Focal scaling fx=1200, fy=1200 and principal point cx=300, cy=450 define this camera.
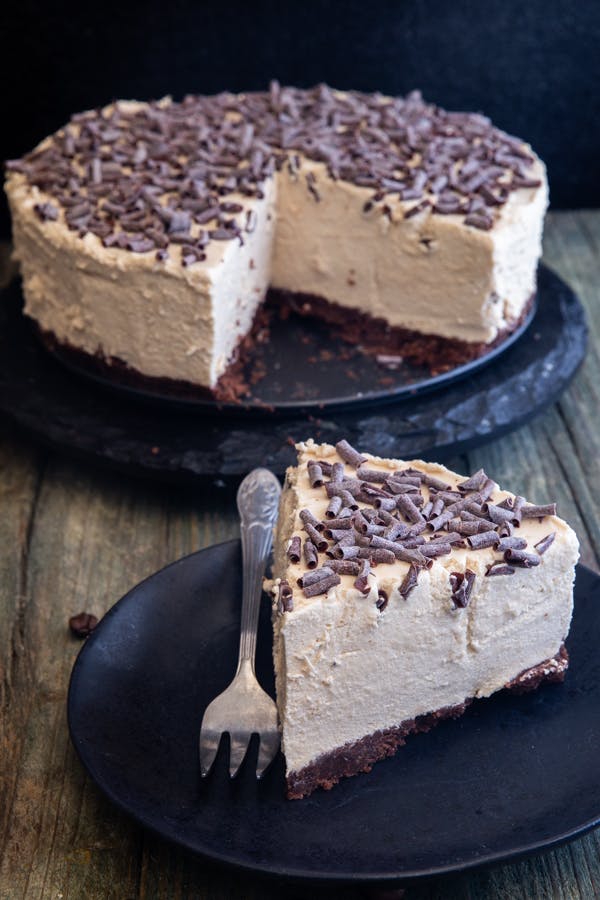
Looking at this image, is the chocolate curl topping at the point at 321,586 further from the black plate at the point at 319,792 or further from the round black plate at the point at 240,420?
the round black plate at the point at 240,420

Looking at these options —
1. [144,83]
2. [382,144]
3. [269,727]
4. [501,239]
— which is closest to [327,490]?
[269,727]

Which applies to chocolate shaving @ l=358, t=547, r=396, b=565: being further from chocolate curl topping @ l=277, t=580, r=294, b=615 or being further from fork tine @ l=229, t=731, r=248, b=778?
fork tine @ l=229, t=731, r=248, b=778

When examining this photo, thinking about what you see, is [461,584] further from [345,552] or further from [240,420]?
[240,420]

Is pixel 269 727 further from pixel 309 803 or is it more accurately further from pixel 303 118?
pixel 303 118

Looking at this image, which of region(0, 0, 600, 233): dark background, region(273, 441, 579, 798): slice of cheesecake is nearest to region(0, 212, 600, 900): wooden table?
region(273, 441, 579, 798): slice of cheesecake

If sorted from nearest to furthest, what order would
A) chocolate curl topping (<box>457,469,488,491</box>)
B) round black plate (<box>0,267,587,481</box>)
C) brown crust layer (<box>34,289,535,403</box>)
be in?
chocolate curl topping (<box>457,469,488,491</box>) → round black plate (<box>0,267,587,481</box>) → brown crust layer (<box>34,289,535,403</box>)

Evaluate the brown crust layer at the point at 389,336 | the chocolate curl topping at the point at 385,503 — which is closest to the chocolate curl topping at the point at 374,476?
the chocolate curl topping at the point at 385,503
